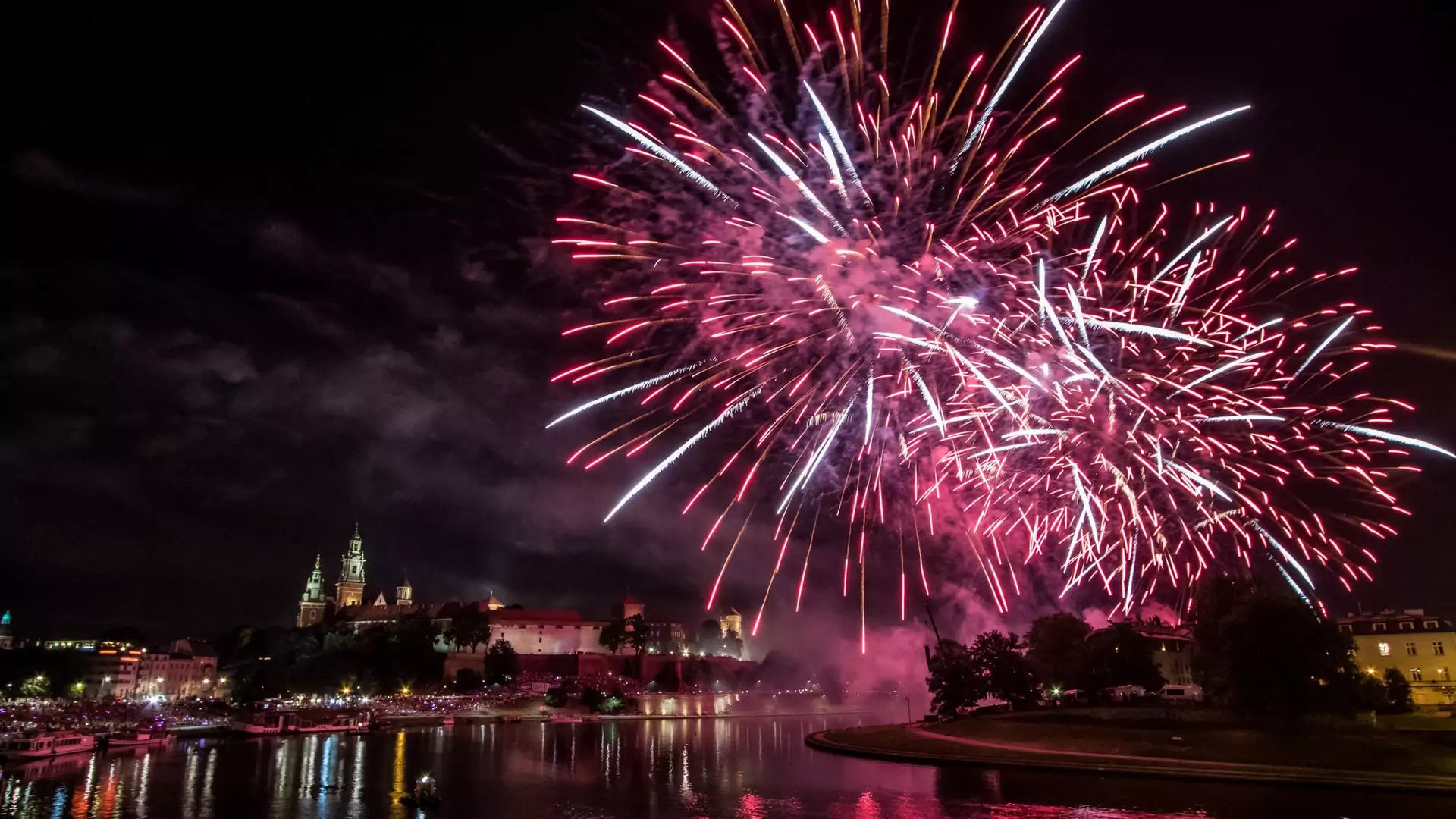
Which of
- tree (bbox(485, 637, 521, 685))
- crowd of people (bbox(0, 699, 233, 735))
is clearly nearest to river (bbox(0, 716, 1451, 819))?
crowd of people (bbox(0, 699, 233, 735))

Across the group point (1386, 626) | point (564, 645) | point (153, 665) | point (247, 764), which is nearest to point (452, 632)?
point (564, 645)

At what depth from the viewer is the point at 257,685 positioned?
102 m

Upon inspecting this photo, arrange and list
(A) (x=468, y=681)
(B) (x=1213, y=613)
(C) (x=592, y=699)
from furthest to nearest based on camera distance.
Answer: (A) (x=468, y=681) < (C) (x=592, y=699) < (B) (x=1213, y=613)

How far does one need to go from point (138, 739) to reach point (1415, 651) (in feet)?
268

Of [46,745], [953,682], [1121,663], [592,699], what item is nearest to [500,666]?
[592,699]

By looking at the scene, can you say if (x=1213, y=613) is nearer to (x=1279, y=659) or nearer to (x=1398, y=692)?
(x=1279, y=659)

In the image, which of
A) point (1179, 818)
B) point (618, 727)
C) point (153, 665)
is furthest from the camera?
point (153, 665)

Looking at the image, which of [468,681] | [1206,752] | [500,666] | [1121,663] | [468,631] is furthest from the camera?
[468,631]

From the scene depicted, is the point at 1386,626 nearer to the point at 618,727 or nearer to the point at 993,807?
the point at 993,807

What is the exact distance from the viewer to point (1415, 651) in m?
59.6

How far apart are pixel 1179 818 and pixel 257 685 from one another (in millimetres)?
103652

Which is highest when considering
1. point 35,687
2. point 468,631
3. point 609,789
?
point 468,631

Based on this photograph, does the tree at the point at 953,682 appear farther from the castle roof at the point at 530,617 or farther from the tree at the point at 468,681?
the castle roof at the point at 530,617

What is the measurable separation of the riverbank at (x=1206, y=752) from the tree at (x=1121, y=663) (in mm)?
8824
